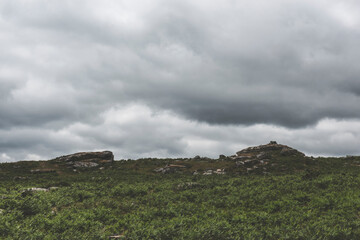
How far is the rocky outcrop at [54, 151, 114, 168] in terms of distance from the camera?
51.4 metres

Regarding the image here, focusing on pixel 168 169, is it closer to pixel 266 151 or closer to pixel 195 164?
pixel 195 164

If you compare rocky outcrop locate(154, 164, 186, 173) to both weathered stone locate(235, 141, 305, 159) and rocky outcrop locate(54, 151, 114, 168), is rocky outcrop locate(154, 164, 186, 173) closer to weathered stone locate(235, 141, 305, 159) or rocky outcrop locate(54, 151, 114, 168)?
weathered stone locate(235, 141, 305, 159)

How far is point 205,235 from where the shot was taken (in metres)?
12.6

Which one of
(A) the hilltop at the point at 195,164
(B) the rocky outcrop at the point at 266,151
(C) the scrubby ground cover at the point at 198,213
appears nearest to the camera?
(C) the scrubby ground cover at the point at 198,213

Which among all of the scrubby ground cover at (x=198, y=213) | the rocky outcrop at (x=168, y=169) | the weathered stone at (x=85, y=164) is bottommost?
the scrubby ground cover at (x=198, y=213)

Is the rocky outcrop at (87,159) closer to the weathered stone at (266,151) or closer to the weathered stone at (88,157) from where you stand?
the weathered stone at (88,157)

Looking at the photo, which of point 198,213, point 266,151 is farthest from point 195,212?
point 266,151

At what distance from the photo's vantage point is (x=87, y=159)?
55531mm

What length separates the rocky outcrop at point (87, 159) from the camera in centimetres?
5138

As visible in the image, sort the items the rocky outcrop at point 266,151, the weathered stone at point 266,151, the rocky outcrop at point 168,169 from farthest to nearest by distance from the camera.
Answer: the weathered stone at point 266,151, the rocky outcrop at point 266,151, the rocky outcrop at point 168,169

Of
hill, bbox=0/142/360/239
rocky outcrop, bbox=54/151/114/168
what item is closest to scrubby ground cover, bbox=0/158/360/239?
hill, bbox=0/142/360/239

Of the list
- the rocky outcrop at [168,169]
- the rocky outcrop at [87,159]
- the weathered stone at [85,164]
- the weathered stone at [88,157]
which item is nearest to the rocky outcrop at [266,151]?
the rocky outcrop at [168,169]

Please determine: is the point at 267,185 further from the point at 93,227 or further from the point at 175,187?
the point at 93,227

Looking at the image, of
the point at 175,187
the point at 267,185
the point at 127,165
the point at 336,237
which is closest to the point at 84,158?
the point at 127,165
